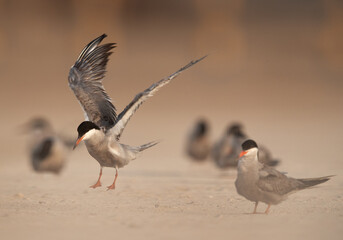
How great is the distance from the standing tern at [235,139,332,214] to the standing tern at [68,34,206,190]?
1.27 m

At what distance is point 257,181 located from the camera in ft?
22.0

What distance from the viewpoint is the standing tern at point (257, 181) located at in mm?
6715

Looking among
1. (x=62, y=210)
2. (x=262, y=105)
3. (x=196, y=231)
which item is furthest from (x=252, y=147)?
(x=262, y=105)

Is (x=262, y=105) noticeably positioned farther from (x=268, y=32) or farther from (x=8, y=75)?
(x=268, y=32)

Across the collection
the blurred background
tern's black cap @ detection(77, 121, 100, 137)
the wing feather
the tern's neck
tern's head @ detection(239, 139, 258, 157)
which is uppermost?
the blurred background

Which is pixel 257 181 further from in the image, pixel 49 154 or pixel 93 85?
pixel 49 154

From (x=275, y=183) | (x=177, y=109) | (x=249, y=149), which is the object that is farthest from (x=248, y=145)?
(x=177, y=109)

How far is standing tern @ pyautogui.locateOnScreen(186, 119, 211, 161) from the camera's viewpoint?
12.7 metres

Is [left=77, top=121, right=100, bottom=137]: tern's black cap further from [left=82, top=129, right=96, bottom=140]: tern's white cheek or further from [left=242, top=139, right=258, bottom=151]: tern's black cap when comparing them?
[left=242, top=139, right=258, bottom=151]: tern's black cap

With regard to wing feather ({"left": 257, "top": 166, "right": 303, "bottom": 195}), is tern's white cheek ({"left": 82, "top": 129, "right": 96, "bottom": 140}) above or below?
above

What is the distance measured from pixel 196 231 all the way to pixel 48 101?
18717 mm

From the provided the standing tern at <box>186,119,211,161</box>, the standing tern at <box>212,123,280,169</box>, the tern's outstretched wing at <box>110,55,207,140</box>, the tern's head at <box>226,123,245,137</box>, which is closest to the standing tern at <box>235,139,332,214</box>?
the tern's outstretched wing at <box>110,55,207,140</box>

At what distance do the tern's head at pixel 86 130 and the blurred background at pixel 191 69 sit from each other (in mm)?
3937

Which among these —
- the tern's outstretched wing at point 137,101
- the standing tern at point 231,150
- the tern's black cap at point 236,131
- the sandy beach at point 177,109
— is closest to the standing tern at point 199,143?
the sandy beach at point 177,109
